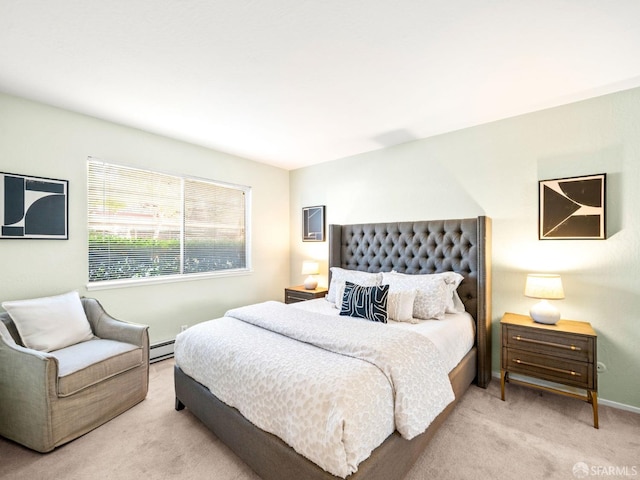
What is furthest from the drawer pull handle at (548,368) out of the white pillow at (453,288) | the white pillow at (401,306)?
the white pillow at (401,306)

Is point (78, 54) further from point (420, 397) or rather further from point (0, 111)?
point (420, 397)

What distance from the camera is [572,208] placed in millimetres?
2564

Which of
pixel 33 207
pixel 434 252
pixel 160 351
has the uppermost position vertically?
pixel 33 207

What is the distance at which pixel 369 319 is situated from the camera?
8.47 feet

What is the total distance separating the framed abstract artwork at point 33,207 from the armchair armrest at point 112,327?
0.70 meters

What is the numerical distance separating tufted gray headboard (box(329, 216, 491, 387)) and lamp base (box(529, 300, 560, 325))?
39 centimetres

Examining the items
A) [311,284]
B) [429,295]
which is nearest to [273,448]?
[429,295]

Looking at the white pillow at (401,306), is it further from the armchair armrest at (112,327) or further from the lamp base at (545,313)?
the armchair armrest at (112,327)

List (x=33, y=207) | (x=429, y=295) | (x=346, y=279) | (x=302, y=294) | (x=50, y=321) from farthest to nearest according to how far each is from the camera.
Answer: (x=302, y=294) → (x=346, y=279) → (x=429, y=295) → (x=33, y=207) → (x=50, y=321)

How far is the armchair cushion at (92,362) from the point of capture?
198cm

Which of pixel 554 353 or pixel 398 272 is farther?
pixel 398 272

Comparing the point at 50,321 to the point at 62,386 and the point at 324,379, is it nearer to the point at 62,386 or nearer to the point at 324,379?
the point at 62,386

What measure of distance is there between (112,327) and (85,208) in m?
1.21

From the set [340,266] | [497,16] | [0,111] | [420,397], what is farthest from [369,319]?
[0,111]
